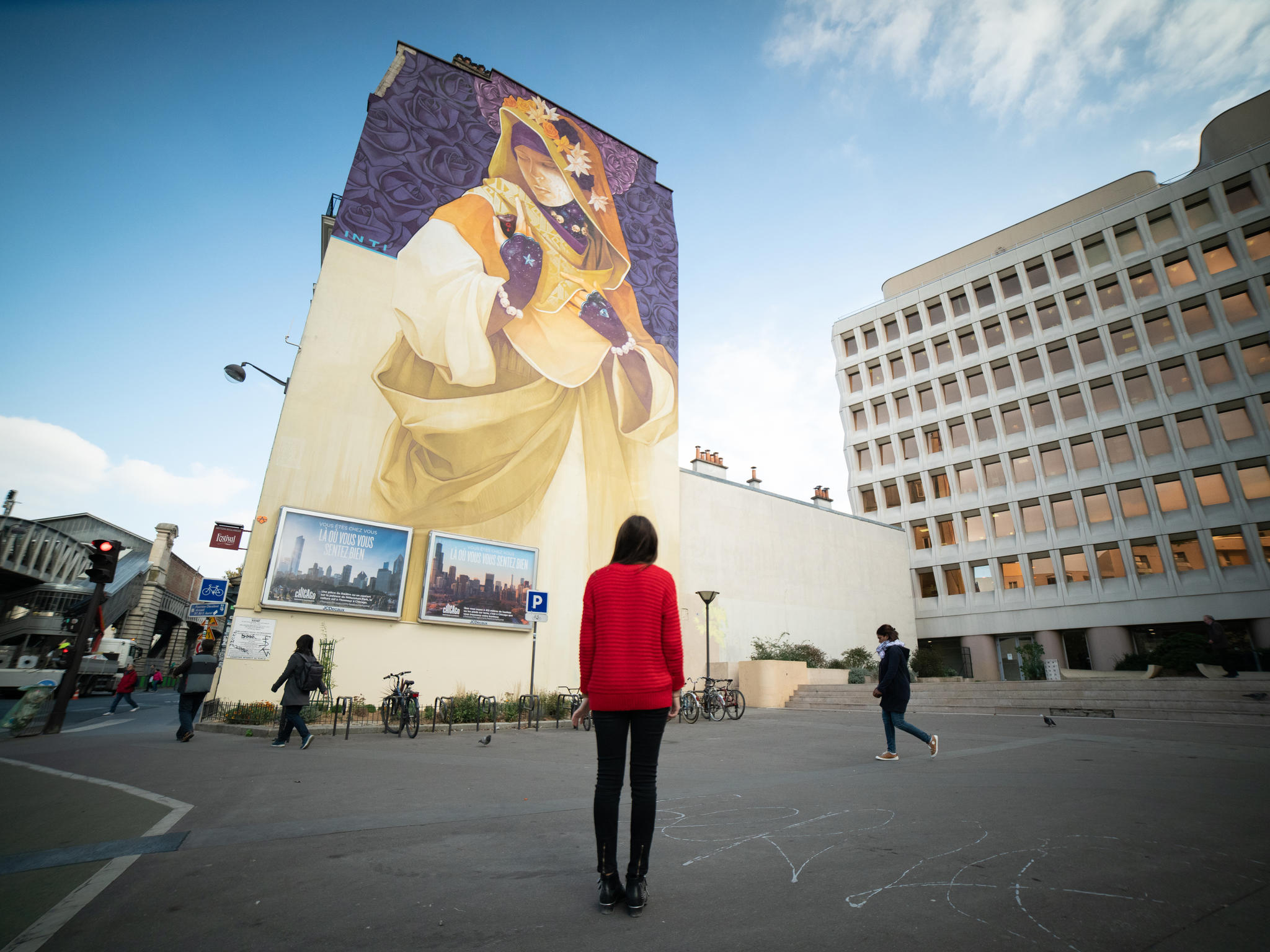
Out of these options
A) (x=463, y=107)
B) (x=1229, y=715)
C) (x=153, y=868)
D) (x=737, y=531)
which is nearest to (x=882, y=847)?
(x=153, y=868)

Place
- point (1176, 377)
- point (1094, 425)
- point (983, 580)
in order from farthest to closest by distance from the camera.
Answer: point (983, 580)
point (1094, 425)
point (1176, 377)

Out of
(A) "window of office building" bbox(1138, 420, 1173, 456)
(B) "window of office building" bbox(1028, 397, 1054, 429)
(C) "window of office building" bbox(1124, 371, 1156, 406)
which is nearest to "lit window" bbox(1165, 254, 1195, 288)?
(C) "window of office building" bbox(1124, 371, 1156, 406)

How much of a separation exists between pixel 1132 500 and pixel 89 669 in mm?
50717

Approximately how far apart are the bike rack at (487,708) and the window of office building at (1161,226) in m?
38.9

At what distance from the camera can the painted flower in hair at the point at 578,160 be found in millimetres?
23906

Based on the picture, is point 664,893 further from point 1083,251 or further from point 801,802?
point 1083,251

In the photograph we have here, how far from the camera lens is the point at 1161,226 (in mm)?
31312

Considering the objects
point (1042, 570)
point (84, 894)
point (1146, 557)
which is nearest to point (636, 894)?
point (84, 894)

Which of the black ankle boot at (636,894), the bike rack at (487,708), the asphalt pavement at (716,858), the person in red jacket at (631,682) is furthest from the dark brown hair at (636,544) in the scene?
the bike rack at (487,708)

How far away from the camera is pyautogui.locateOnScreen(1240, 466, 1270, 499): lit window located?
87.6 ft

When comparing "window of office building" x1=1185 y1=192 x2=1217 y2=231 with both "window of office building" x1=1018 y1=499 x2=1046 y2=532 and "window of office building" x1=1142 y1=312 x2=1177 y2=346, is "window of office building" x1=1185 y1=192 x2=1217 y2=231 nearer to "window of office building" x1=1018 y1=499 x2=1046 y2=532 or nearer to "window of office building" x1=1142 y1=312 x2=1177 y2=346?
"window of office building" x1=1142 y1=312 x2=1177 y2=346

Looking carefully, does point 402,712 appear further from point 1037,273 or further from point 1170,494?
point 1037,273

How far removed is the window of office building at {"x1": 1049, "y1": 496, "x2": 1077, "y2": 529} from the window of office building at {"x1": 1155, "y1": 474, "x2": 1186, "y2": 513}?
3.43 metres

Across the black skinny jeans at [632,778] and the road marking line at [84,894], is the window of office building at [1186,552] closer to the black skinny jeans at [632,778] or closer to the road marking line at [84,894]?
the black skinny jeans at [632,778]
